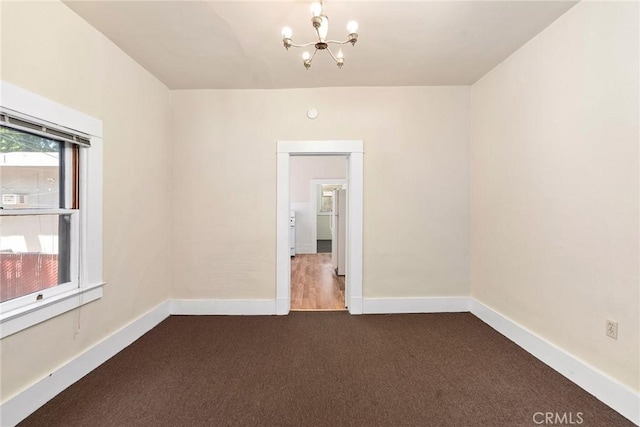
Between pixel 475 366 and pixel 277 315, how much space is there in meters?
1.93

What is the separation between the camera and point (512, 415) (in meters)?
1.63

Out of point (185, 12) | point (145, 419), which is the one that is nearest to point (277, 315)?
point (145, 419)

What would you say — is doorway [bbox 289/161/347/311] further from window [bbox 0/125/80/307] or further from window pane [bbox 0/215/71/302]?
window pane [bbox 0/215/71/302]

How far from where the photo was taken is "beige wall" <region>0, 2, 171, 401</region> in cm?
162

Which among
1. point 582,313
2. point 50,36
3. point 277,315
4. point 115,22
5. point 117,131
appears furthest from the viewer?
point 277,315

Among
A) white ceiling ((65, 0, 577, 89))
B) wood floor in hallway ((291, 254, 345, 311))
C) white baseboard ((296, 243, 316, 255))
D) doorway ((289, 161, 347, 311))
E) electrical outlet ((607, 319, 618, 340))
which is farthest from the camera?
white baseboard ((296, 243, 316, 255))

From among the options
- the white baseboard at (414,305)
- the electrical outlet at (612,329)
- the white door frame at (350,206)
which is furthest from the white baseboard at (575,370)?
the white door frame at (350,206)

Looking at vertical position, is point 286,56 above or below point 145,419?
above

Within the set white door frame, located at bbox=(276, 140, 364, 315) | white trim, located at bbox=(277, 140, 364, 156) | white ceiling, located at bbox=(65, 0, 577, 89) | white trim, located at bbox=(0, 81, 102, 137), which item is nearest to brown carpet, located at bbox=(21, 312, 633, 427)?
white door frame, located at bbox=(276, 140, 364, 315)

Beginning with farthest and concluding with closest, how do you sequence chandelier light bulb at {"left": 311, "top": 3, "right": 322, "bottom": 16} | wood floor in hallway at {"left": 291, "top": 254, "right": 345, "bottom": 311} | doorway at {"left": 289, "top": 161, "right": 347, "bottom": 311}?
doorway at {"left": 289, "top": 161, "right": 347, "bottom": 311}, wood floor in hallway at {"left": 291, "top": 254, "right": 345, "bottom": 311}, chandelier light bulb at {"left": 311, "top": 3, "right": 322, "bottom": 16}

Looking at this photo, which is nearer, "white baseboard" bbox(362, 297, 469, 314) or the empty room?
the empty room

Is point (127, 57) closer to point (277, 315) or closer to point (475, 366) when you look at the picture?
point (277, 315)

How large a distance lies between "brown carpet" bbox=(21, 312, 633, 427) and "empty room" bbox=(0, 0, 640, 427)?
0.02 meters

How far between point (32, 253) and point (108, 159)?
0.85 metres
